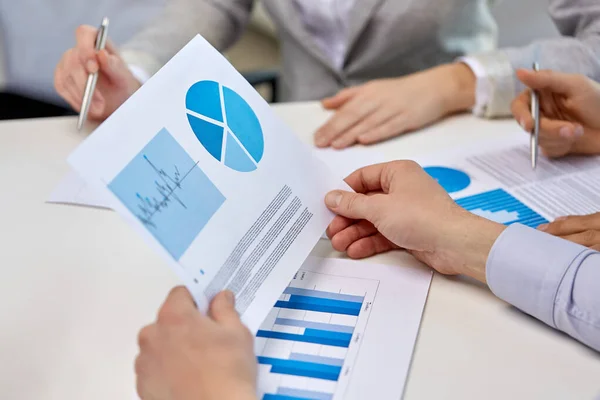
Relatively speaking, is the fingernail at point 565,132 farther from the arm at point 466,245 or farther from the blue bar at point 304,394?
the blue bar at point 304,394

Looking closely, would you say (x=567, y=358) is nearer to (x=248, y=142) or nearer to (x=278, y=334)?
(x=278, y=334)

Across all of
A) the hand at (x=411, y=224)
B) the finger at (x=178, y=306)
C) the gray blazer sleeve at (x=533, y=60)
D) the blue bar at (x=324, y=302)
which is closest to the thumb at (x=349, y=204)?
the hand at (x=411, y=224)

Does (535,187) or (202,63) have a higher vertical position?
(202,63)

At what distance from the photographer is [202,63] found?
0.60 meters

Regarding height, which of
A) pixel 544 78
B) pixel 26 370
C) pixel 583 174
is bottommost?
pixel 583 174

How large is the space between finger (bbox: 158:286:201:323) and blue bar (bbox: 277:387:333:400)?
0.31 ft

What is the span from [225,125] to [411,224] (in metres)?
0.21

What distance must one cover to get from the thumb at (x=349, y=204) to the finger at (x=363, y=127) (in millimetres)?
252

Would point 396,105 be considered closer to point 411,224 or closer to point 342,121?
point 342,121

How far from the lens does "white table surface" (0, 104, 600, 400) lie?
0.51 meters

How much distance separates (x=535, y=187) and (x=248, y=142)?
399 mm

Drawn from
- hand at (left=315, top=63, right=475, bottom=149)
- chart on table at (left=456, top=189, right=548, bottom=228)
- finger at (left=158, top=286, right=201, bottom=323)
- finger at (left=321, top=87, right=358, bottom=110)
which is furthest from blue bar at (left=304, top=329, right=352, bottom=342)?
finger at (left=321, top=87, right=358, bottom=110)

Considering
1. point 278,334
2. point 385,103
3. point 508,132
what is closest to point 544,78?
point 508,132

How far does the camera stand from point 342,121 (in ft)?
3.00
